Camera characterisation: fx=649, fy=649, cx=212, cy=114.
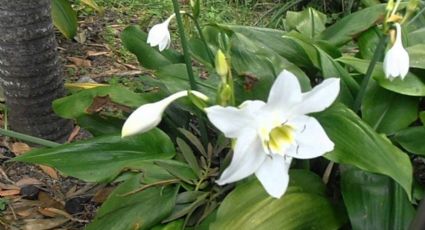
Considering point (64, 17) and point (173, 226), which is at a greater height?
point (64, 17)

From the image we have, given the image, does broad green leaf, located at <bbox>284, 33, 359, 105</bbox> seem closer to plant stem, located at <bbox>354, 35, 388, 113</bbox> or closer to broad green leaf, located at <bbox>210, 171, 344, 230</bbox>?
plant stem, located at <bbox>354, 35, 388, 113</bbox>

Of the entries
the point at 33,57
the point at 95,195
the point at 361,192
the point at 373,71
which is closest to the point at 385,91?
the point at 373,71

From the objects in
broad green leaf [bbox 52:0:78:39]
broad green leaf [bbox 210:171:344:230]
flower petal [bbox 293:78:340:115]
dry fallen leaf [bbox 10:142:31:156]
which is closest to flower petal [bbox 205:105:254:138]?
flower petal [bbox 293:78:340:115]

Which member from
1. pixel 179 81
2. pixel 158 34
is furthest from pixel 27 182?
pixel 158 34

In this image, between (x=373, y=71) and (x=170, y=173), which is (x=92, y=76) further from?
(x=373, y=71)

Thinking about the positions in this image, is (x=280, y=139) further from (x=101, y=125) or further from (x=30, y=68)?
(x=30, y=68)

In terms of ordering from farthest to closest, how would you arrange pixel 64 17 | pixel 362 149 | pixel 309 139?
1. pixel 64 17
2. pixel 362 149
3. pixel 309 139

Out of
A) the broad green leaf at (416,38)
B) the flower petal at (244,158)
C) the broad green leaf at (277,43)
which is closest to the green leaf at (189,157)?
the broad green leaf at (277,43)
